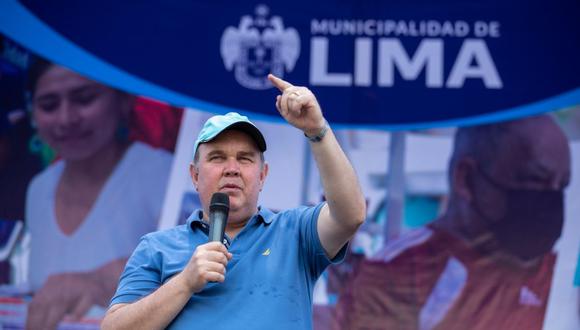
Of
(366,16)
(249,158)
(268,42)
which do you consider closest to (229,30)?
(268,42)

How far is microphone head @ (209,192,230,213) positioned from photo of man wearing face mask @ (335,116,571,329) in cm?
202

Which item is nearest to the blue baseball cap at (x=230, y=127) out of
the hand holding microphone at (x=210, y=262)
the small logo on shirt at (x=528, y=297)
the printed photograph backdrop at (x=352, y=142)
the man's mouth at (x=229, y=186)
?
the man's mouth at (x=229, y=186)

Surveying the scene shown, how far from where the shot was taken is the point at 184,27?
3.73m

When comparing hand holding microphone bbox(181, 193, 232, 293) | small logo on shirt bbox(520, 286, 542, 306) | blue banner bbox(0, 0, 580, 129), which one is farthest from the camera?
blue banner bbox(0, 0, 580, 129)

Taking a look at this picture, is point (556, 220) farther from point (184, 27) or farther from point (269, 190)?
point (184, 27)

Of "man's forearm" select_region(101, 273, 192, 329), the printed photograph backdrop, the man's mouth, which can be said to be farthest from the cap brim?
the printed photograph backdrop

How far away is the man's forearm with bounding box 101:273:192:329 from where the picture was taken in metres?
1.47

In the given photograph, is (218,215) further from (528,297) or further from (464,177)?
(528,297)

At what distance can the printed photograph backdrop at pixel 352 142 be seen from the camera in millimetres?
3471

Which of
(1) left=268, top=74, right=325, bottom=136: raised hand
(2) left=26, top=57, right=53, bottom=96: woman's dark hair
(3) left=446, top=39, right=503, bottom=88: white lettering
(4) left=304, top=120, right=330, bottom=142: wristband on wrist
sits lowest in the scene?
(4) left=304, top=120, right=330, bottom=142: wristband on wrist

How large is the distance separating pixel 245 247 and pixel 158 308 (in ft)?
0.78

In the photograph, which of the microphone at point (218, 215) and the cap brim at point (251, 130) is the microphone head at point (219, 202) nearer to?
the microphone at point (218, 215)

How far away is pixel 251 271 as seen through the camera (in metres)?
1.58

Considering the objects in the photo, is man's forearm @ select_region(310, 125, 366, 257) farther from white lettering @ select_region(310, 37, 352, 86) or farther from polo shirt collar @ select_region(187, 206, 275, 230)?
white lettering @ select_region(310, 37, 352, 86)
